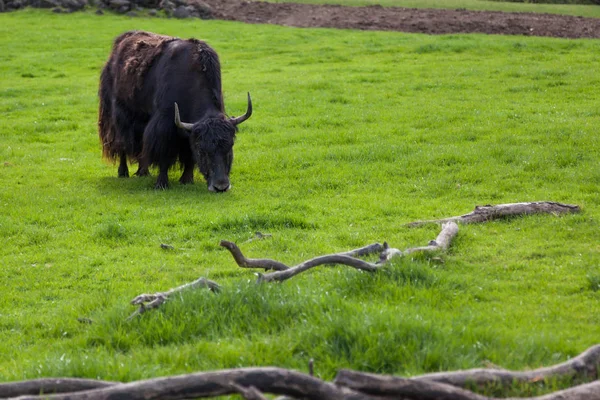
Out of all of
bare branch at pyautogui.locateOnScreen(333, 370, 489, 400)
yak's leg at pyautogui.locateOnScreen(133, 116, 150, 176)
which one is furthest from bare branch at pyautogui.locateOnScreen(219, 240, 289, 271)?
yak's leg at pyautogui.locateOnScreen(133, 116, 150, 176)

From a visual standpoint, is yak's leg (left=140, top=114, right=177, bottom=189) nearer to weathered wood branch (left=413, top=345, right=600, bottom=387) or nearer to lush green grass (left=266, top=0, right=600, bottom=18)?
weathered wood branch (left=413, top=345, right=600, bottom=387)

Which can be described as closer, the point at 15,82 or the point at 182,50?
the point at 182,50

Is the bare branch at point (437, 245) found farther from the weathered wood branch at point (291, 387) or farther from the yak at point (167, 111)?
the yak at point (167, 111)

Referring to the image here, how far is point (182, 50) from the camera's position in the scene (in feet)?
39.7

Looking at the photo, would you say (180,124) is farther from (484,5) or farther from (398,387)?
(484,5)

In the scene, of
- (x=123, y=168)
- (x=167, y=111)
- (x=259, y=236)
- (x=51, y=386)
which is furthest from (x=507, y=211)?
(x=123, y=168)

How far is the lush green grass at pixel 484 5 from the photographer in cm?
3291

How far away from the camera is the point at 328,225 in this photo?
8.99 m

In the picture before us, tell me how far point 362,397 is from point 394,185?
731 centimetres

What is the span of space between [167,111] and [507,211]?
5335 millimetres

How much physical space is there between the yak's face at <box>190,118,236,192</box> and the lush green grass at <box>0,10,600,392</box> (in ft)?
0.94

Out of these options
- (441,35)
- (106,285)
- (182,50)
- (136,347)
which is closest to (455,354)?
(136,347)

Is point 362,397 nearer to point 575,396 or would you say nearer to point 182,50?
point 575,396

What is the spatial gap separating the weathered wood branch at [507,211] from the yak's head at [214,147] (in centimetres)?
338
